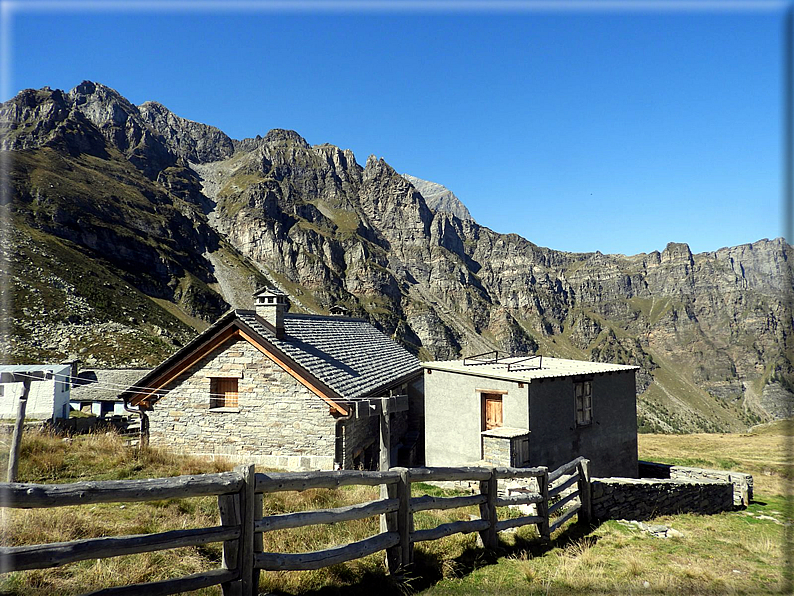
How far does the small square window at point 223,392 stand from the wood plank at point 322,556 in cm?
1305

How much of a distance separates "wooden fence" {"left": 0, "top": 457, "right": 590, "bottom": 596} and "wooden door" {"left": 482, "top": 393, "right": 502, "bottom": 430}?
35.0 ft

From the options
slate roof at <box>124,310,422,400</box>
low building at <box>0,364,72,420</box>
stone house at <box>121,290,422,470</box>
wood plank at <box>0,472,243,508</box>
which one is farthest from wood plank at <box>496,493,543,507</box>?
low building at <box>0,364,72,420</box>

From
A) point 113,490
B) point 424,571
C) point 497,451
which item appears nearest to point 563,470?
point 424,571

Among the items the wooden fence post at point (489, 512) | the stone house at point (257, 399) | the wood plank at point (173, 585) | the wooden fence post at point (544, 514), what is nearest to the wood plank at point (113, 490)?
the wood plank at point (173, 585)

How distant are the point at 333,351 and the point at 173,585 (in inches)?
698

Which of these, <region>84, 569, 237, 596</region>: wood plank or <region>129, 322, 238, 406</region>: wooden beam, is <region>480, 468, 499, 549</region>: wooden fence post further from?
<region>129, 322, 238, 406</region>: wooden beam

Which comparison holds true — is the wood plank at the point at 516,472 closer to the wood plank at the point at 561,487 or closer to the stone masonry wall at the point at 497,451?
the wood plank at the point at 561,487

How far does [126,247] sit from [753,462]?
134 metres

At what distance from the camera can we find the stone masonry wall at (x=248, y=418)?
16.8 metres

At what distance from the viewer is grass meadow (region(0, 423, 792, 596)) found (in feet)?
18.4

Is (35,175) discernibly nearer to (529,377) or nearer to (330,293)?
(330,293)

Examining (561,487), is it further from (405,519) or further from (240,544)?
(240,544)

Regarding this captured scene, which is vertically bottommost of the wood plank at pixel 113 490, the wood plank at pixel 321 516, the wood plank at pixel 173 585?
the wood plank at pixel 173 585

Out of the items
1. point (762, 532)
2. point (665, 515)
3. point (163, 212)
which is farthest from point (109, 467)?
point (163, 212)
